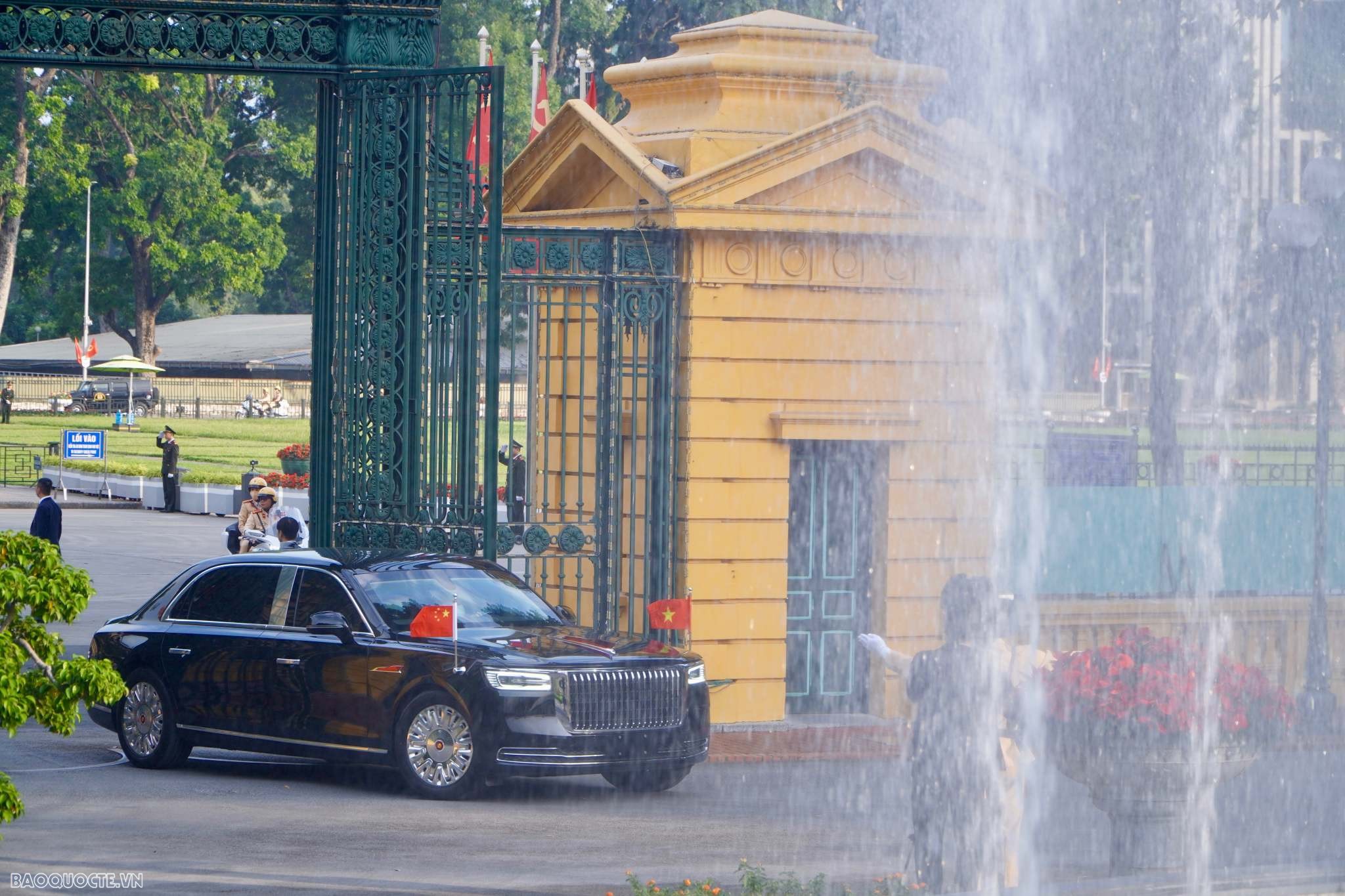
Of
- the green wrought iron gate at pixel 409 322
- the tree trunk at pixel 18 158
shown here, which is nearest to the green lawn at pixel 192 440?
the tree trunk at pixel 18 158

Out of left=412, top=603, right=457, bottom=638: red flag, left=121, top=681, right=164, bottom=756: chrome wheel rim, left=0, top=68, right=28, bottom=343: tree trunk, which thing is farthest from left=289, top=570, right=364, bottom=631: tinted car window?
left=0, top=68, right=28, bottom=343: tree trunk

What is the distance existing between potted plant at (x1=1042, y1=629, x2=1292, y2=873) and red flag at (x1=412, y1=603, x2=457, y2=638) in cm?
427

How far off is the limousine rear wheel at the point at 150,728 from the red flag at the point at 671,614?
3560 mm

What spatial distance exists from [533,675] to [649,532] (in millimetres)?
3944

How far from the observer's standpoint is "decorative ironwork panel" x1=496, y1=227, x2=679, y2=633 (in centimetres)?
1506

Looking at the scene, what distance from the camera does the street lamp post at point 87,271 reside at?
65562 mm

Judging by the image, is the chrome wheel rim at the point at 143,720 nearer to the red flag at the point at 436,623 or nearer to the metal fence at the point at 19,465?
the red flag at the point at 436,623

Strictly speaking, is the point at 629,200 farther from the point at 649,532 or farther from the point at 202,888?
the point at 202,888

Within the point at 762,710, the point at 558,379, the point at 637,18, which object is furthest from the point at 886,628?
the point at 637,18

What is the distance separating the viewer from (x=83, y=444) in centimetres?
4053

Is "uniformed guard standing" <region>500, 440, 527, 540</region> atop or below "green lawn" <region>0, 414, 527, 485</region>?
below

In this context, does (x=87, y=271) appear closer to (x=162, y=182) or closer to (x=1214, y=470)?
(x=162, y=182)

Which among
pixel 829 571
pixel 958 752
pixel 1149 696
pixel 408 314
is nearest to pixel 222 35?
pixel 408 314

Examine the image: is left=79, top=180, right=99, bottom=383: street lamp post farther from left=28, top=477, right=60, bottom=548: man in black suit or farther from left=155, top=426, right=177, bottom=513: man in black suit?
left=28, top=477, right=60, bottom=548: man in black suit
